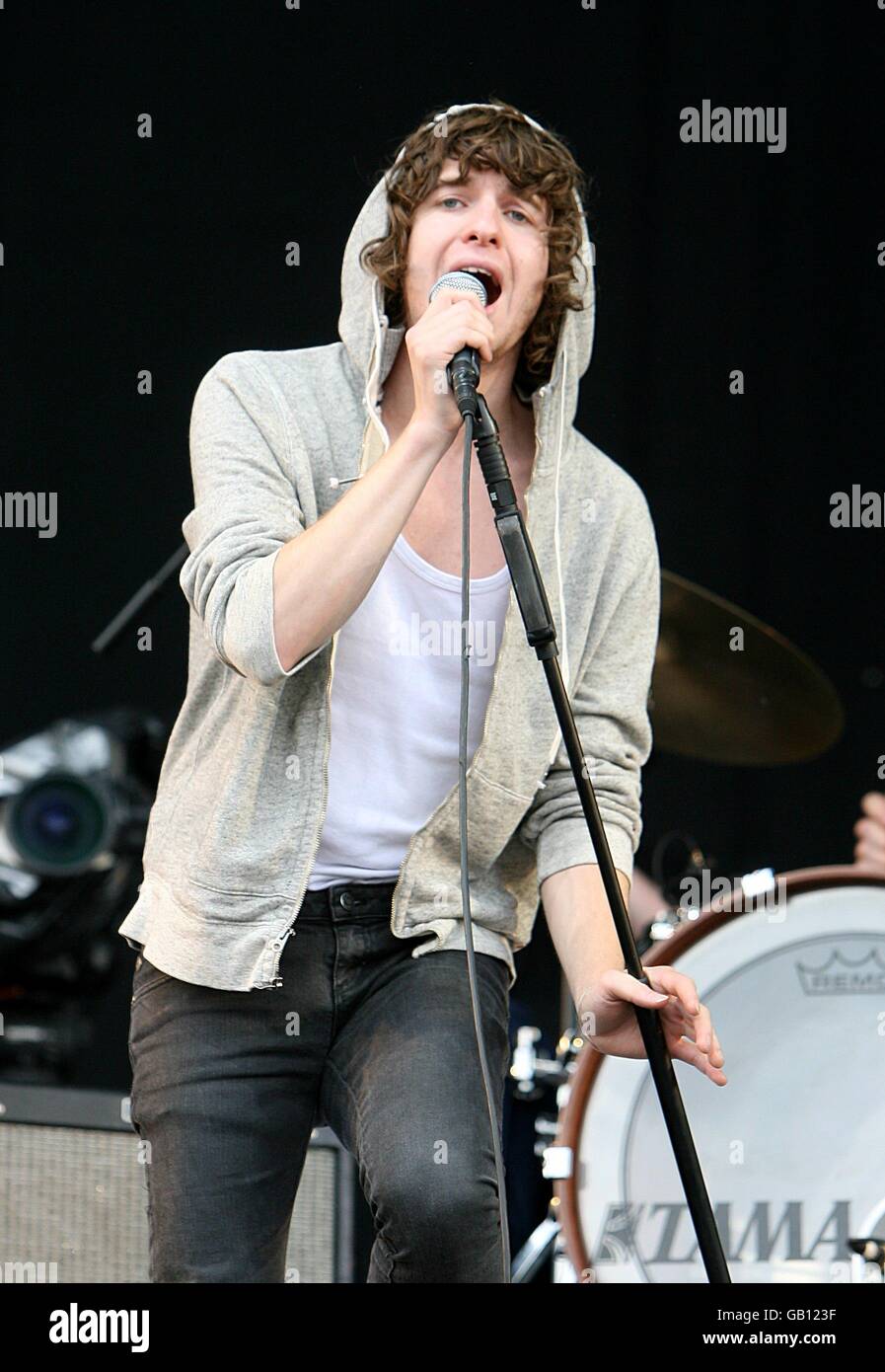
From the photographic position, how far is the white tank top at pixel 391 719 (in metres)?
1.74

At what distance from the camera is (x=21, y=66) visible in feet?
11.2

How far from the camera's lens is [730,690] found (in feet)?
9.77

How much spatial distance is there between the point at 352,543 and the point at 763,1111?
4.60 ft

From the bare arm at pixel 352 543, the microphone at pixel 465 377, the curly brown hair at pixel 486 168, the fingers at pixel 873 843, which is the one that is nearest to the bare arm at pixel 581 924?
the bare arm at pixel 352 543

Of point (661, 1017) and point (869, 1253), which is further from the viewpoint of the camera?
point (869, 1253)

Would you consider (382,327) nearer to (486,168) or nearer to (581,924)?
(486,168)

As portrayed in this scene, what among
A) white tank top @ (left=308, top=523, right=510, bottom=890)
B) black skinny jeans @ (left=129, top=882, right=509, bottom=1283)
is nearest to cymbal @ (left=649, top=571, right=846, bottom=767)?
white tank top @ (left=308, top=523, right=510, bottom=890)

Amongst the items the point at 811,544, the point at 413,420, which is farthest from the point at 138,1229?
the point at 811,544

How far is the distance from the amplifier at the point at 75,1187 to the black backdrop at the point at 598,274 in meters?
1.21

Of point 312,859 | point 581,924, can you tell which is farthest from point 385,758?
point 581,924

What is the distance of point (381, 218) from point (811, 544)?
184 centimetres

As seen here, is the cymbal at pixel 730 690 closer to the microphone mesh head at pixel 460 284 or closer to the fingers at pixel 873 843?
the fingers at pixel 873 843
